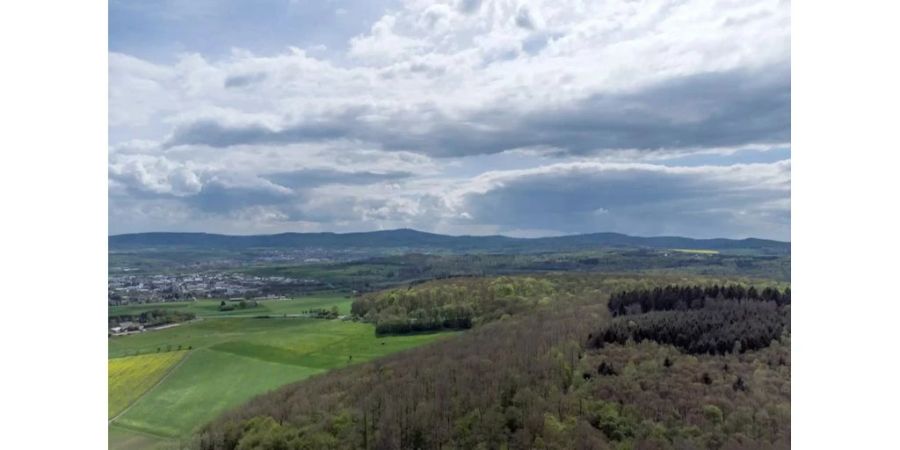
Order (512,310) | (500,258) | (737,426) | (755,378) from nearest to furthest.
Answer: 1. (737,426)
2. (755,378)
3. (512,310)
4. (500,258)

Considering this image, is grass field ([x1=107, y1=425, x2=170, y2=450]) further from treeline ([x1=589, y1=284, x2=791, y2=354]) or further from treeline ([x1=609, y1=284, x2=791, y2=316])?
treeline ([x1=609, y1=284, x2=791, y2=316])

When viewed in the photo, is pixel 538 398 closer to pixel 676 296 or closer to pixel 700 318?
pixel 700 318

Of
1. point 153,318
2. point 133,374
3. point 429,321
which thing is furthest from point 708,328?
point 133,374

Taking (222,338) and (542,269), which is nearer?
(222,338)

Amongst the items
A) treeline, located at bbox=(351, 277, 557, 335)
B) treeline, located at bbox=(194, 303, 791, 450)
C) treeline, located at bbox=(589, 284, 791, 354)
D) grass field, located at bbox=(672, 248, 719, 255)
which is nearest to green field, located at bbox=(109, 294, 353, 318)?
treeline, located at bbox=(351, 277, 557, 335)

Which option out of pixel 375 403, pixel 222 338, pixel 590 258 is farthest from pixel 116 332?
pixel 590 258

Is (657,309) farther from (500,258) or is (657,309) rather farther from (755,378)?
(500,258)

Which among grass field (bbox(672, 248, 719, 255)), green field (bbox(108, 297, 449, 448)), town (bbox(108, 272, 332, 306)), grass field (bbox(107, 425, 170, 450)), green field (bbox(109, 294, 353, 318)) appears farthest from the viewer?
grass field (bbox(672, 248, 719, 255))
